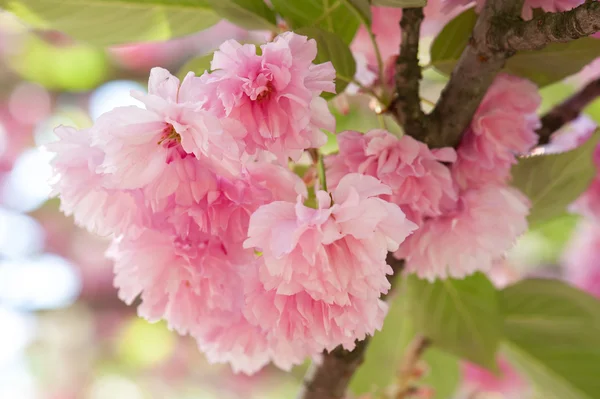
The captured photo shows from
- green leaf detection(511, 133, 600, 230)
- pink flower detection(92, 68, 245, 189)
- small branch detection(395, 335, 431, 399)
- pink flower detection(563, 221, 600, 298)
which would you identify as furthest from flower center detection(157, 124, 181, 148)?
pink flower detection(563, 221, 600, 298)

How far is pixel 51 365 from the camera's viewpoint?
2.19m

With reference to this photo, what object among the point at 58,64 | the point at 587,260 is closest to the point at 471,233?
the point at 587,260

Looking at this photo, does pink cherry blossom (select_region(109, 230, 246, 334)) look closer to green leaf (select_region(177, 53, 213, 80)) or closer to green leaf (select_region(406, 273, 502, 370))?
green leaf (select_region(177, 53, 213, 80))

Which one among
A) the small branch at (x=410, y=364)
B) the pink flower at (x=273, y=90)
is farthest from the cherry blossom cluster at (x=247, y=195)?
the small branch at (x=410, y=364)

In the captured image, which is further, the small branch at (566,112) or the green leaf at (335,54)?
the small branch at (566,112)

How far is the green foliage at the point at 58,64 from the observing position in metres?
1.71

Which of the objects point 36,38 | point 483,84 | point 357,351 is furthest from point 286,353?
point 36,38

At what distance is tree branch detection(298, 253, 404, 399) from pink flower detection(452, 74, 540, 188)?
0.29 feet

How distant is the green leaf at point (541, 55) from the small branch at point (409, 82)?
0.04 m

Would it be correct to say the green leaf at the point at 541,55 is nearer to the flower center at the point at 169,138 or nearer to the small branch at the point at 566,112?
the small branch at the point at 566,112

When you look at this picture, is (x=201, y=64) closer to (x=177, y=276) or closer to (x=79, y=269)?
(x=177, y=276)

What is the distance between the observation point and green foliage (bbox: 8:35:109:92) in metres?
1.71

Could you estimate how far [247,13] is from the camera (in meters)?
0.40

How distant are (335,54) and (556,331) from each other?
0.43 metres
